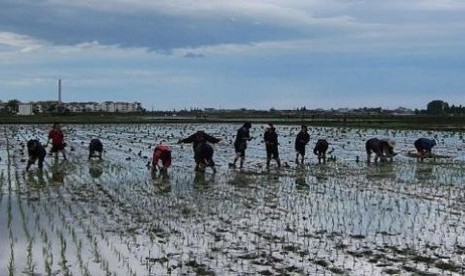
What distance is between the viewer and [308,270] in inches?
307

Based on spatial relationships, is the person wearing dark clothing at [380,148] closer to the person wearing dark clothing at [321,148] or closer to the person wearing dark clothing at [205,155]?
the person wearing dark clothing at [321,148]

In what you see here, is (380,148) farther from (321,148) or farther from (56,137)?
(56,137)

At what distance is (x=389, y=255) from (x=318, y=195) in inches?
231

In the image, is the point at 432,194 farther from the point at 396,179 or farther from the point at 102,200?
the point at 102,200

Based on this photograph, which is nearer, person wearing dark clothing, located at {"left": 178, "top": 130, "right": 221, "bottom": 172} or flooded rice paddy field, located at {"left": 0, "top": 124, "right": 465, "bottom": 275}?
flooded rice paddy field, located at {"left": 0, "top": 124, "right": 465, "bottom": 275}

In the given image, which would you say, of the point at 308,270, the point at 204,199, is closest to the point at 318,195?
the point at 204,199

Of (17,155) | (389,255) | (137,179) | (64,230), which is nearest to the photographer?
(389,255)

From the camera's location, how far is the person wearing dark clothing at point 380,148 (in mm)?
22406

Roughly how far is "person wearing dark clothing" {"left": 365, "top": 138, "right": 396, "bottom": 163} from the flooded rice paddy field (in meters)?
2.35

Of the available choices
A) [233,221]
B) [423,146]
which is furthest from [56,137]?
[423,146]

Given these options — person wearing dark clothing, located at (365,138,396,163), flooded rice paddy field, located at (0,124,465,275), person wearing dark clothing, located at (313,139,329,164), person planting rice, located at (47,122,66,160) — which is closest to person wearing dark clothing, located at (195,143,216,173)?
flooded rice paddy field, located at (0,124,465,275)

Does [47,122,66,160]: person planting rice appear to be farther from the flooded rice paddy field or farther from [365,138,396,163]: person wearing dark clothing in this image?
[365,138,396,163]: person wearing dark clothing

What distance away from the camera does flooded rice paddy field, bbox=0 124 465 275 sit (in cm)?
814

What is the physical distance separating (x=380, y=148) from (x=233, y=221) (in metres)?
12.6
